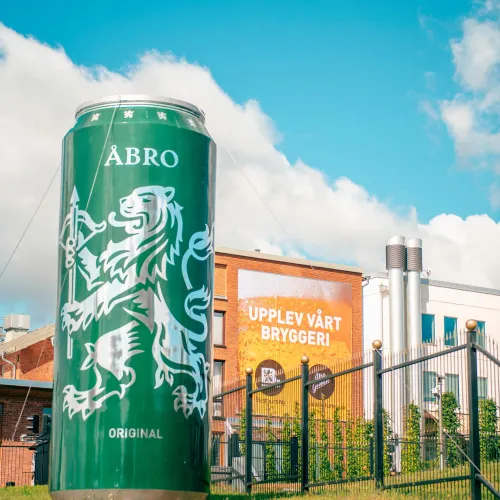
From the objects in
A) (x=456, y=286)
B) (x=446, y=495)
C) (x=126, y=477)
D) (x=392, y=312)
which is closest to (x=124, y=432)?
(x=126, y=477)

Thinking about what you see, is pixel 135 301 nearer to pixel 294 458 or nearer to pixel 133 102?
pixel 133 102

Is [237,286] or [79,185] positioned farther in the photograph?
[237,286]

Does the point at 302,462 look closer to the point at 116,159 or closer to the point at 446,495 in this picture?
the point at 446,495

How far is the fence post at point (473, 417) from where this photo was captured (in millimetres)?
10633

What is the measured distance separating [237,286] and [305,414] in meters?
29.8

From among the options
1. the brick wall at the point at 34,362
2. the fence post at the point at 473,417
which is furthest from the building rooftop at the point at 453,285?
the fence post at the point at 473,417

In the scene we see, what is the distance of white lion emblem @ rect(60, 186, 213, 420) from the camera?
10023mm

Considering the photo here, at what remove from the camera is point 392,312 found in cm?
4694

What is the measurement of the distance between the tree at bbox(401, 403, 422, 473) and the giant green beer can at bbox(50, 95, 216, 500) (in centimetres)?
376

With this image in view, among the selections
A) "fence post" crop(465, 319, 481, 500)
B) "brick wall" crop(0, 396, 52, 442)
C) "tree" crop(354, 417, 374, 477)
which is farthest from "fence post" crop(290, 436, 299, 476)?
"brick wall" crop(0, 396, 52, 442)

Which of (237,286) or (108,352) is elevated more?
(237,286)

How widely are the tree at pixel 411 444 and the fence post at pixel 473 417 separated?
6.12 feet

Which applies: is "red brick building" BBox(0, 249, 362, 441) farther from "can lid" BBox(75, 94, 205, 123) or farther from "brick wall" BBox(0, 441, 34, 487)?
"can lid" BBox(75, 94, 205, 123)

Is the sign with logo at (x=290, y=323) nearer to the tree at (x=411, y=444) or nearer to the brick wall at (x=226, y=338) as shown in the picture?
the brick wall at (x=226, y=338)
